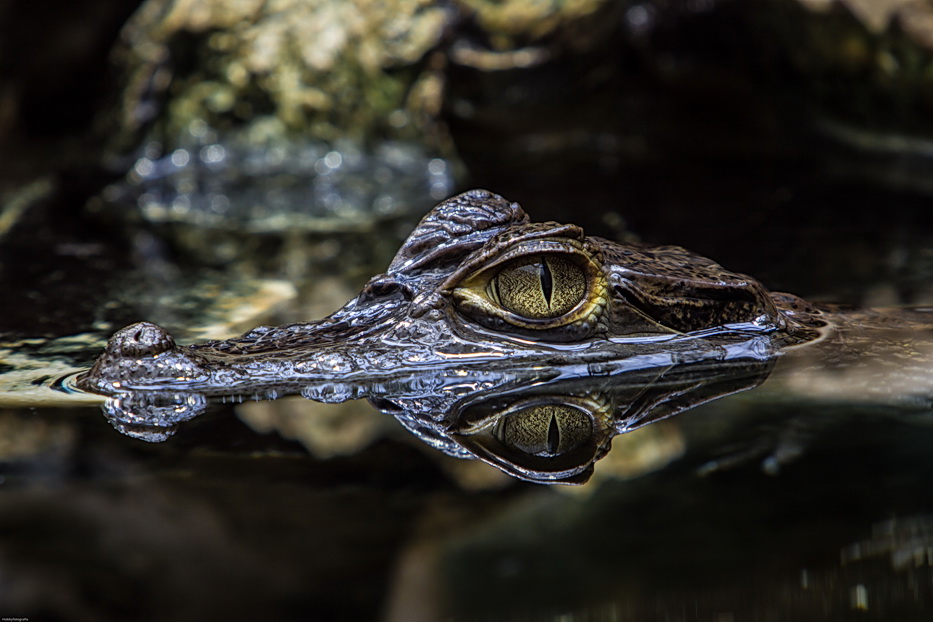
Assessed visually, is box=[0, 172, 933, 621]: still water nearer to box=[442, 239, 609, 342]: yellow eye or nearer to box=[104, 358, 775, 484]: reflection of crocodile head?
box=[104, 358, 775, 484]: reflection of crocodile head

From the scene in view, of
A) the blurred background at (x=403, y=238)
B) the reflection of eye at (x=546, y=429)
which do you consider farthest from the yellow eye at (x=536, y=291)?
the blurred background at (x=403, y=238)

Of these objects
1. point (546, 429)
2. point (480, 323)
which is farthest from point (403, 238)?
point (546, 429)

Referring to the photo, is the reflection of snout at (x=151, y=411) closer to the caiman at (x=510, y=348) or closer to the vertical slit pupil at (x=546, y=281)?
the caiman at (x=510, y=348)

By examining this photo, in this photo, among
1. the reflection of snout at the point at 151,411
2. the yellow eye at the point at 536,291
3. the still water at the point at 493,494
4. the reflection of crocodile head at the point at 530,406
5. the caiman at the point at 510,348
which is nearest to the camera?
the still water at the point at 493,494

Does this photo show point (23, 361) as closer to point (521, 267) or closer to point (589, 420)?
point (521, 267)

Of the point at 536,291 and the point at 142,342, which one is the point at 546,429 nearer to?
the point at 536,291

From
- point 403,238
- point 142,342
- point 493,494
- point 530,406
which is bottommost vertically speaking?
point 493,494

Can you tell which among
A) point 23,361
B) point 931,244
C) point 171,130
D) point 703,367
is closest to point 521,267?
point 703,367
